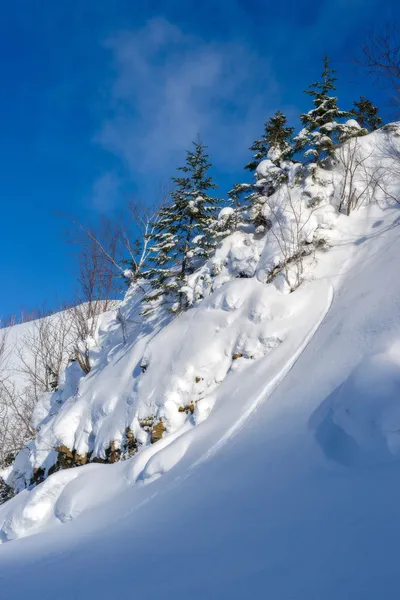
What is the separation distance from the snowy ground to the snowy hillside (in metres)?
0.02

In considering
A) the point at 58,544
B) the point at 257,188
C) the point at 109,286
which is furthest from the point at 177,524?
the point at 109,286

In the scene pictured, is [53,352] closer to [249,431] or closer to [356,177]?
[249,431]

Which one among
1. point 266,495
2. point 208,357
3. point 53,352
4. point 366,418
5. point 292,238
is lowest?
point 266,495

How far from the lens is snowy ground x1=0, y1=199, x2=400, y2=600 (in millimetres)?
2795

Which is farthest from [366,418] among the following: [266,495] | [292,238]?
[292,238]

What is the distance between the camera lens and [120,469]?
7.16 metres

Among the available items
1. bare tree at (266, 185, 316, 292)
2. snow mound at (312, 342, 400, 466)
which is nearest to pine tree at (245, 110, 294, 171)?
bare tree at (266, 185, 316, 292)

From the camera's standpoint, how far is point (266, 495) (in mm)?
3867

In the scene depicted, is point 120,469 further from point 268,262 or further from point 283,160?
point 283,160

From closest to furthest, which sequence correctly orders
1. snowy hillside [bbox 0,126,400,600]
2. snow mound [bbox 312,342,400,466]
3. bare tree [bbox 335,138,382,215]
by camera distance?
1. snowy hillside [bbox 0,126,400,600]
2. snow mound [bbox 312,342,400,466]
3. bare tree [bbox 335,138,382,215]

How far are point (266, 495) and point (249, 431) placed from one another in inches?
66.8

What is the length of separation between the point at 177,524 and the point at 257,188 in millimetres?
10187

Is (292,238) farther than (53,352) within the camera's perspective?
No

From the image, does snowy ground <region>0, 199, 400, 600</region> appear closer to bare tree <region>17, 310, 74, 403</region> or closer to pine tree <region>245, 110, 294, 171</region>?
pine tree <region>245, 110, 294, 171</region>
